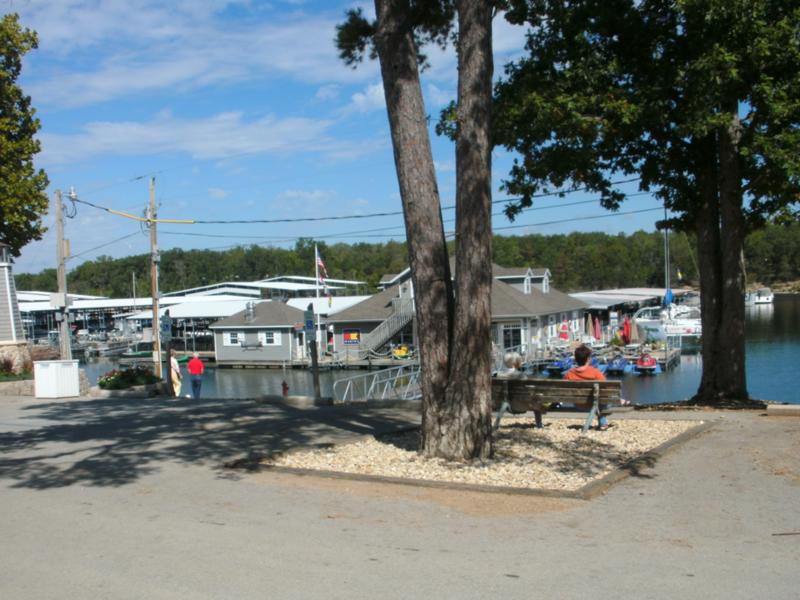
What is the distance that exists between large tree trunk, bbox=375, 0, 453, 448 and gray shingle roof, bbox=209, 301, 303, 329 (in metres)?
53.2

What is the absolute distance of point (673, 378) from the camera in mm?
49312

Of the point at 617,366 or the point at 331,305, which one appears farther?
the point at 331,305

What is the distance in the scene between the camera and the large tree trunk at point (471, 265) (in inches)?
367

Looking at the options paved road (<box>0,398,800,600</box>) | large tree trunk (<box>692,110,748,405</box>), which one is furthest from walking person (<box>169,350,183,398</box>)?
large tree trunk (<box>692,110,748,405</box>)

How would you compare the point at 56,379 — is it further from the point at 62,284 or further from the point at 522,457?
the point at 522,457

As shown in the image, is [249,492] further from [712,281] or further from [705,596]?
[712,281]

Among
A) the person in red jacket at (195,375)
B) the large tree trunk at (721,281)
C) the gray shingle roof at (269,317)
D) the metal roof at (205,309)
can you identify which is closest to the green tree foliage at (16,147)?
the person in red jacket at (195,375)

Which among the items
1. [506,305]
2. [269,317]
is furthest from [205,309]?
[506,305]

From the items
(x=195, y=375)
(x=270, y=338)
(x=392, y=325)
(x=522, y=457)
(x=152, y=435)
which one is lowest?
(x=522, y=457)

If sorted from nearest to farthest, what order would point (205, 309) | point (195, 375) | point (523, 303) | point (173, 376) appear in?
point (173, 376) → point (195, 375) → point (523, 303) → point (205, 309)

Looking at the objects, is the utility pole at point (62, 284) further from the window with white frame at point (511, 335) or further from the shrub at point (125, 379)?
the window with white frame at point (511, 335)

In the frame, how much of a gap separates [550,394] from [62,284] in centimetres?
2337

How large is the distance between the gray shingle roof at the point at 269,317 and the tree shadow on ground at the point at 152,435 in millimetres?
45912

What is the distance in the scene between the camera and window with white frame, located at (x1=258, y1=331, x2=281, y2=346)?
6356 cm
